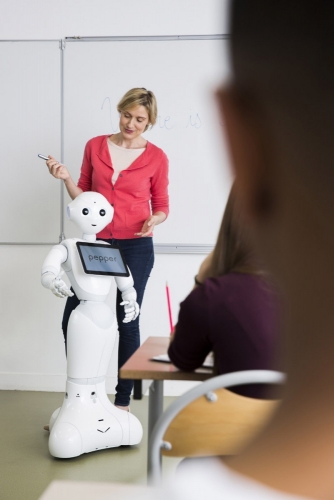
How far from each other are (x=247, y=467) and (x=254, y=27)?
17cm

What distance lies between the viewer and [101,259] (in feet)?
8.43

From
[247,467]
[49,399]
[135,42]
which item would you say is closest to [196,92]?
[135,42]

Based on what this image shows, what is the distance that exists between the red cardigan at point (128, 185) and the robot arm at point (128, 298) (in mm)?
410

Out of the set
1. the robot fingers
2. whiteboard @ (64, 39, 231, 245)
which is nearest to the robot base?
the robot fingers

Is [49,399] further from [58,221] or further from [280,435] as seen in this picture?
[280,435]

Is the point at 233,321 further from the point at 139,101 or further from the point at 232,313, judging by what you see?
the point at 139,101

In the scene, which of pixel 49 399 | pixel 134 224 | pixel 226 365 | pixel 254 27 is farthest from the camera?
pixel 49 399

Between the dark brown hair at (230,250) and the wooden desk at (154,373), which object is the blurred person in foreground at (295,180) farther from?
the wooden desk at (154,373)

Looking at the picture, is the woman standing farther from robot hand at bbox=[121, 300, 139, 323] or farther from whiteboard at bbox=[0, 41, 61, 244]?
whiteboard at bbox=[0, 41, 61, 244]

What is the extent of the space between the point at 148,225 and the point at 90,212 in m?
0.34

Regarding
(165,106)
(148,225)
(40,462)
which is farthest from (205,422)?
(165,106)

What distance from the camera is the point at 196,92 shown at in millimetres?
3480

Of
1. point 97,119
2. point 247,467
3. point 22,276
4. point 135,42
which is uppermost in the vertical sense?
point 135,42

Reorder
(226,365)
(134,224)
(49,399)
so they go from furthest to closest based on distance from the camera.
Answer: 1. (49,399)
2. (134,224)
3. (226,365)
